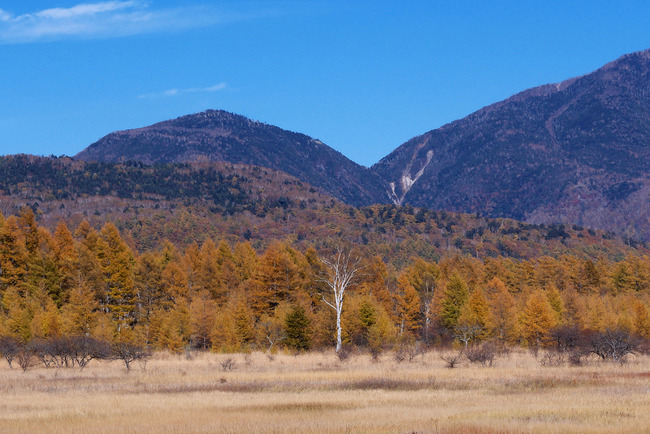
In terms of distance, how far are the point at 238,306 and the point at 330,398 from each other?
36932mm

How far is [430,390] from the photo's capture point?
3150cm

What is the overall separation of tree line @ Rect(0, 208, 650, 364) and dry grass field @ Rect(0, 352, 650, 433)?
11782mm

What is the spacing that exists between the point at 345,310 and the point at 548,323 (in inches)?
773

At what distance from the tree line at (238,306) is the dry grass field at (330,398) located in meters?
11.8

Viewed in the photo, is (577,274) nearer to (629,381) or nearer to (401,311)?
(401,311)

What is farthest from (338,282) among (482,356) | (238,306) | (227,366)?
(227,366)

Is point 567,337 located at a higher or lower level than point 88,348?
lower

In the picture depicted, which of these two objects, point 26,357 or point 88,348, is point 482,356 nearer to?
point 88,348

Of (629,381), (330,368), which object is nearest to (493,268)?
(330,368)

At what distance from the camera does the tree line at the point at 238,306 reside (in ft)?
194

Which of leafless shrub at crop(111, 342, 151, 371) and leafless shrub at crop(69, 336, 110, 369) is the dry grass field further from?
leafless shrub at crop(69, 336, 110, 369)

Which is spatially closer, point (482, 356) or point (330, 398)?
point (330, 398)

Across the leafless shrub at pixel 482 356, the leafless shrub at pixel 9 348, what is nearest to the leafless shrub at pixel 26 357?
the leafless shrub at pixel 9 348

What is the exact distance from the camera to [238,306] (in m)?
64.5
